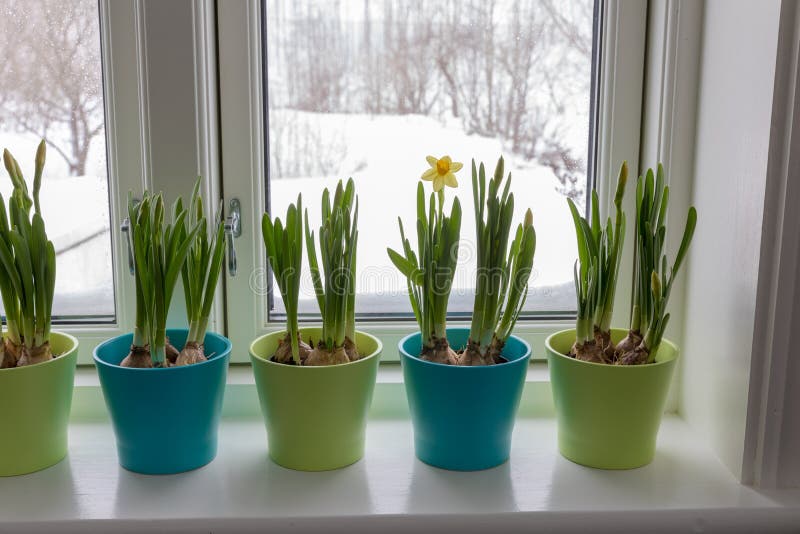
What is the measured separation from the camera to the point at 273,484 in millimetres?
880

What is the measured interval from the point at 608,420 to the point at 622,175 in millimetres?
305

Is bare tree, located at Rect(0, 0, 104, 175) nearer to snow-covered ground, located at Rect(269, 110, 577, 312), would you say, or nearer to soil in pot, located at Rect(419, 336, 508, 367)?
snow-covered ground, located at Rect(269, 110, 577, 312)

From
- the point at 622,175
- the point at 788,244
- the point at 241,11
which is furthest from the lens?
the point at 241,11

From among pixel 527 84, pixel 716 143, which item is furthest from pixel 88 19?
pixel 716 143

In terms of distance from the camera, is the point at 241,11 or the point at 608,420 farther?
the point at 241,11

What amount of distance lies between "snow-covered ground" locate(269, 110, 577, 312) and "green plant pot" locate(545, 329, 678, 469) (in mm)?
232

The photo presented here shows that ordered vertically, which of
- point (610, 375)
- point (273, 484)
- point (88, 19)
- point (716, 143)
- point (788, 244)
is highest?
point (88, 19)

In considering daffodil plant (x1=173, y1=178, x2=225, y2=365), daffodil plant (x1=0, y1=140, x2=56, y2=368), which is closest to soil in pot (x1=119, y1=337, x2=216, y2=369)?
daffodil plant (x1=173, y1=178, x2=225, y2=365)

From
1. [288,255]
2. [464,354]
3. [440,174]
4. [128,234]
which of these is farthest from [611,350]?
[128,234]

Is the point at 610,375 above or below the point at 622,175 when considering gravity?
below

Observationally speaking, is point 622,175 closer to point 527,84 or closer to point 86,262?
point 527,84

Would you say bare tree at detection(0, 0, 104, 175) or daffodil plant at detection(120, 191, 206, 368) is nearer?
daffodil plant at detection(120, 191, 206, 368)

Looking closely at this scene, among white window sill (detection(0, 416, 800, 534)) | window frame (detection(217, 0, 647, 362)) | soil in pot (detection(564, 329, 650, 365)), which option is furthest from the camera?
window frame (detection(217, 0, 647, 362))

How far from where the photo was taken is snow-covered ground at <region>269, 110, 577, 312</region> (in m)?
1.07
